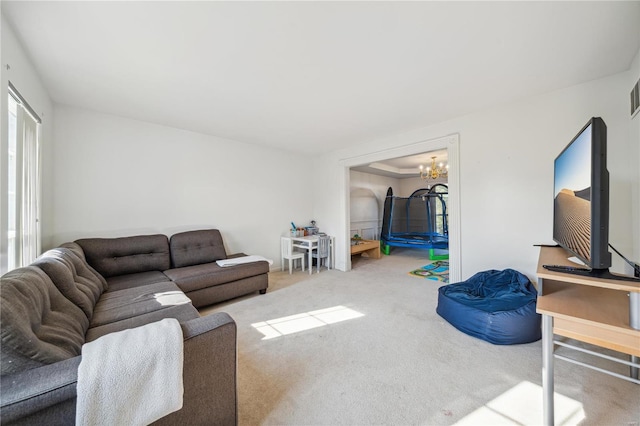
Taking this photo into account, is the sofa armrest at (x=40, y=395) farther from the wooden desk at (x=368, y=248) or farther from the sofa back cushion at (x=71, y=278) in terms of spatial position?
the wooden desk at (x=368, y=248)

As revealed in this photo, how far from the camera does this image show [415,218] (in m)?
6.24

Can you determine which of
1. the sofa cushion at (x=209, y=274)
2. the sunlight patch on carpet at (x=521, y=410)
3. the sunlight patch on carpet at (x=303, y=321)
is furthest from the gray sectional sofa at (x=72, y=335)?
the sunlight patch on carpet at (x=521, y=410)

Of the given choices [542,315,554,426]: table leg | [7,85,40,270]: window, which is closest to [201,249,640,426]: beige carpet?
[542,315,554,426]: table leg

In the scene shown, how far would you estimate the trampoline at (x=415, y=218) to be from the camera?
5777 mm

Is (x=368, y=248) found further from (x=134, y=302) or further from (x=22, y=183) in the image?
(x=22, y=183)

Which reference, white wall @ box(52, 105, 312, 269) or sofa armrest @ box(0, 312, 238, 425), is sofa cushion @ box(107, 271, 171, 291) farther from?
sofa armrest @ box(0, 312, 238, 425)

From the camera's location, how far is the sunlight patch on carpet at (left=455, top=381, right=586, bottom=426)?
1.24 metres

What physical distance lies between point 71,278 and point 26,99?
A: 56.9 inches

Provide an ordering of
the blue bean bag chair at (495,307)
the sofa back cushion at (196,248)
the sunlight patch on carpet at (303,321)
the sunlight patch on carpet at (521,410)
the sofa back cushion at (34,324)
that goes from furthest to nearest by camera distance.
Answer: the sofa back cushion at (196,248)
the sunlight patch on carpet at (303,321)
the blue bean bag chair at (495,307)
the sunlight patch on carpet at (521,410)
the sofa back cushion at (34,324)

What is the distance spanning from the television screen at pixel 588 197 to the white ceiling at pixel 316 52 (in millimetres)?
882

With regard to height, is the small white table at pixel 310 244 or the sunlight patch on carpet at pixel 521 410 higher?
the small white table at pixel 310 244

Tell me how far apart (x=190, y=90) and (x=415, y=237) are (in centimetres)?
544

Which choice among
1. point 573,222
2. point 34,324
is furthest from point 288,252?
point 573,222

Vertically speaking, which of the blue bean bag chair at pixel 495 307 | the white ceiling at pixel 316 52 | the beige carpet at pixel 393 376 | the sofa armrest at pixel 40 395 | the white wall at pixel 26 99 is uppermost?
the white ceiling at pixel 316 52
